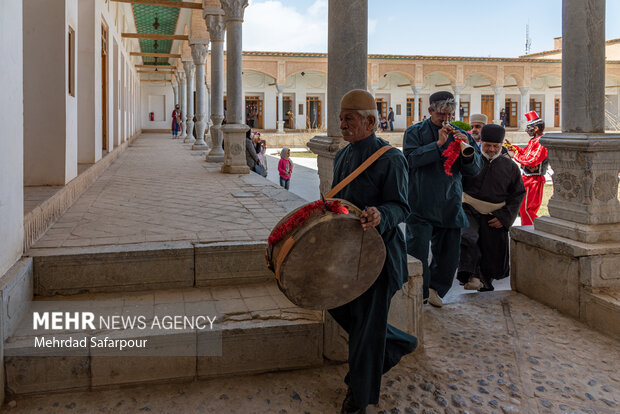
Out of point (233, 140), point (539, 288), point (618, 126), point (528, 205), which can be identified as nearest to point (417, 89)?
point (618, 126)

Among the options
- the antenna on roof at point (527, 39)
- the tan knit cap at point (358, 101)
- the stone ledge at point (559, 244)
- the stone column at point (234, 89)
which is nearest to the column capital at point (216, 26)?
the stone column at point (234, 89)

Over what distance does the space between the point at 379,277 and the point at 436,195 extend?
1569 millimetres

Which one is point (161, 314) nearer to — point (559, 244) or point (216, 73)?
point (559, 244)

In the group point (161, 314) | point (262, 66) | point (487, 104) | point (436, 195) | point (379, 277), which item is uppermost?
point (262, 66)

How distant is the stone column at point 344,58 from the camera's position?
4094mm

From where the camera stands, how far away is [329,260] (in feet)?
7.77

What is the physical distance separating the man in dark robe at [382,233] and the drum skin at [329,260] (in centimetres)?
15

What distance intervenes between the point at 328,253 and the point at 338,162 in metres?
0.64

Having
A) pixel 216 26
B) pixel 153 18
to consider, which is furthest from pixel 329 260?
pixel 153 18

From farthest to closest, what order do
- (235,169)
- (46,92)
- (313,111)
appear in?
(313,111) < (235,169) < (46,92)

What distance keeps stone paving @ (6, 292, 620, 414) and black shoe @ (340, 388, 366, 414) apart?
0.34 feet

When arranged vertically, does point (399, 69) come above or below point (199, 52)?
above

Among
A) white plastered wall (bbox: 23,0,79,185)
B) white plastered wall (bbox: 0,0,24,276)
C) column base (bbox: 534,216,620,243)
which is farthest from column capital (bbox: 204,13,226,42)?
column base (bbox: 534,216,620,243)

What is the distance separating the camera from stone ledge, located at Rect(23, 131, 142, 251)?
3709mm
